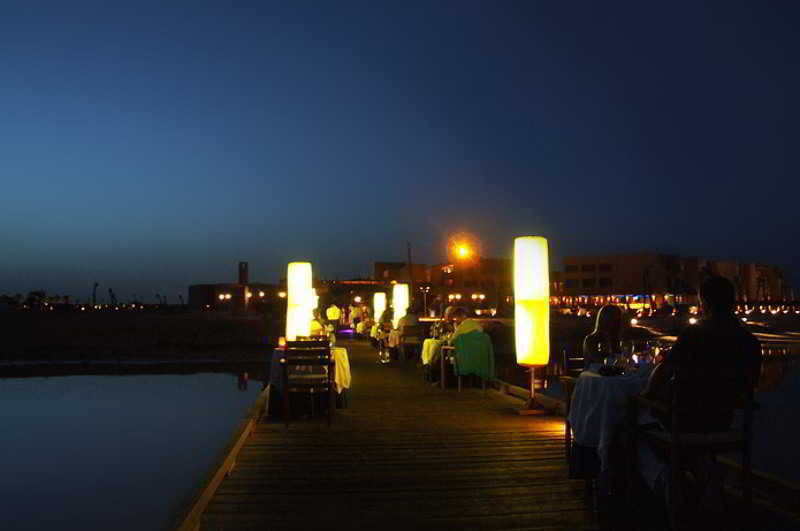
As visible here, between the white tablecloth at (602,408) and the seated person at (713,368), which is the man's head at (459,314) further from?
the seated person at (713,368)

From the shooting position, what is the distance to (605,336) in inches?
271

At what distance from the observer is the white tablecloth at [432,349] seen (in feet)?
39.3

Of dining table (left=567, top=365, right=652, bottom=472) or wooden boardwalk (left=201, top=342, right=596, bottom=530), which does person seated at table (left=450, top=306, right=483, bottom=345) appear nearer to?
wooden boardwalk (left=201, top=342, right=596, bottom=530)

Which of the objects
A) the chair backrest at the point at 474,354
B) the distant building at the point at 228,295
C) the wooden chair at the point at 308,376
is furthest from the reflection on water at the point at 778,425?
the distant building at the point at 228,295

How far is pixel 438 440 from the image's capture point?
6.89 metres

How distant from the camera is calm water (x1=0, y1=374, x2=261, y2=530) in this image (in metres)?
9.55

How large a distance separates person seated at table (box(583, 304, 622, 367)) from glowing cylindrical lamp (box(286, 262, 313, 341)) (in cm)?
649

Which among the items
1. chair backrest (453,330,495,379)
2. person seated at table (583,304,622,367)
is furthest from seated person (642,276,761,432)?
chair backrest (453,330,495,379)

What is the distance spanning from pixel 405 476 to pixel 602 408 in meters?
1.91

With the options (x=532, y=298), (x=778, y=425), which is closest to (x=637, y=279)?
(x=778, y=425)

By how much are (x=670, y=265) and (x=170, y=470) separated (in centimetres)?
8069

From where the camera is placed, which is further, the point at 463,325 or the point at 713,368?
the point at 463,325

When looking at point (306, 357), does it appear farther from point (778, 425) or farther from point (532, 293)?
point (778, 425)

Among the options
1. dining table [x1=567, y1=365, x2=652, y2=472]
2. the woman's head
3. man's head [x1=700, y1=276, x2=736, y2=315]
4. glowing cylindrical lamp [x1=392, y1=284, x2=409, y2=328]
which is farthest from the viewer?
glowing cylindrical lamp [x1=392, y1=284, x2=409, y2=328]
